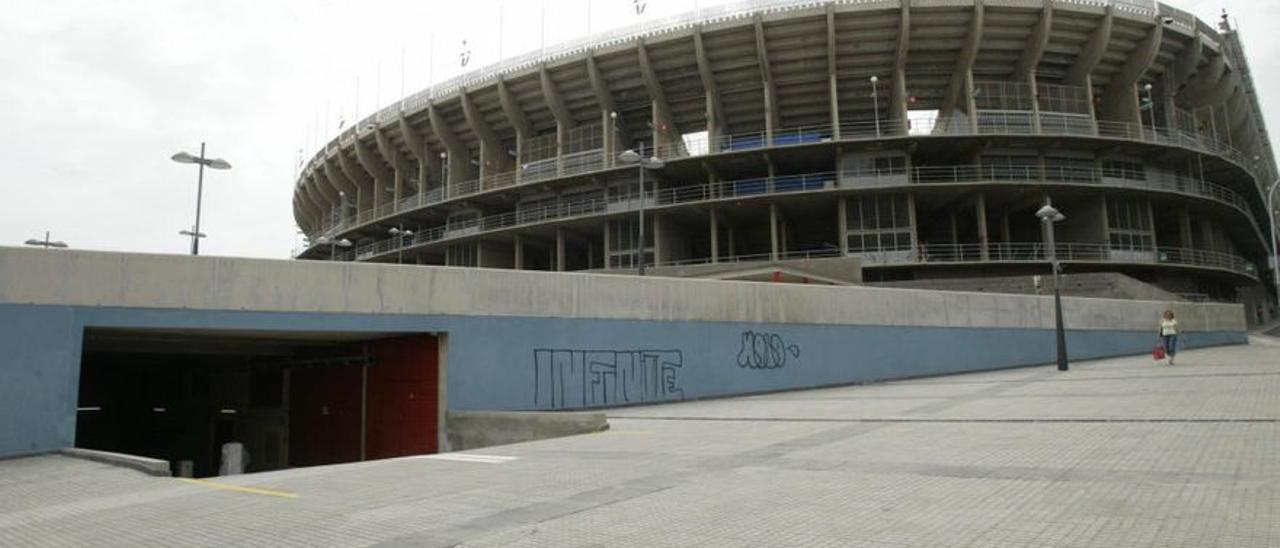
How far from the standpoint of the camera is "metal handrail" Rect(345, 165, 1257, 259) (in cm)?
4253

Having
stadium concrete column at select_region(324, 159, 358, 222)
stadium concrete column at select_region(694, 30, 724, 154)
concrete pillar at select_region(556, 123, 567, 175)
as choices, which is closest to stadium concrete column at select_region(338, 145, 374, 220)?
stadium concrete column at select_region(324, 159, 358, 222)

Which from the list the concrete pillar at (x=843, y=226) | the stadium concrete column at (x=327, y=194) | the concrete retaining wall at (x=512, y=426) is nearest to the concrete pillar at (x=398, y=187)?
the stadium concrete column at (x=327, y=194)

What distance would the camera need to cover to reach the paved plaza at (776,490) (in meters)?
4.77

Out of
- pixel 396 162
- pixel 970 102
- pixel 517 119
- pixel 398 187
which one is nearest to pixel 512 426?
pixel 970 102

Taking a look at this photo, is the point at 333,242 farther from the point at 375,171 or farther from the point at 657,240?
the point at 375,171

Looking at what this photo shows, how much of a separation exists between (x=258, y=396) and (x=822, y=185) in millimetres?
32356

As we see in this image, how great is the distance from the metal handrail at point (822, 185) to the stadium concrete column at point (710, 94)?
258 centimetres

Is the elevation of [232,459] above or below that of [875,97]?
below

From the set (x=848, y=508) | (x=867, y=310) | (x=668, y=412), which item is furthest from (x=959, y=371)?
(x=848, y=508)

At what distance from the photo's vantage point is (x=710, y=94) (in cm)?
4438

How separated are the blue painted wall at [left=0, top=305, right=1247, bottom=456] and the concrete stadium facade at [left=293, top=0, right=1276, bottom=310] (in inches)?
842

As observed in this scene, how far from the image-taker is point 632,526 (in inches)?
204

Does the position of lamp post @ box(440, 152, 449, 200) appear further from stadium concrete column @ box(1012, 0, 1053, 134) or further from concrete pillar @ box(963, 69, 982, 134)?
stadium concrete column @ box(1012, 0, 1053, 134)

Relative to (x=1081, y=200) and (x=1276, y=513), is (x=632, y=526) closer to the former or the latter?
(x=1276, y=513)
